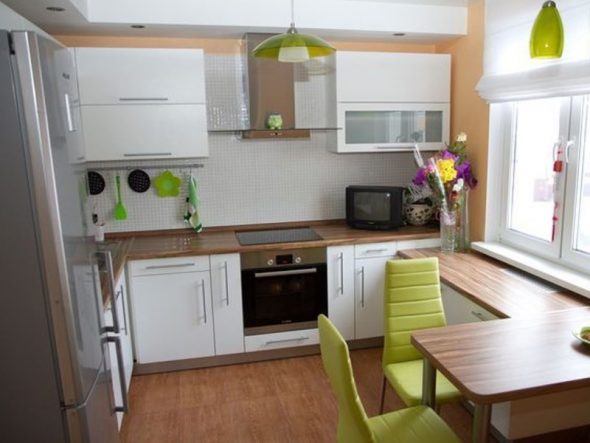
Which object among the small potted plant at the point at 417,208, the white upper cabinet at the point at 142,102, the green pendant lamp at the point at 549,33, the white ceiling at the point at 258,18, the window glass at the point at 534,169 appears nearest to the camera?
the green pendant lamp at the point at 549,33

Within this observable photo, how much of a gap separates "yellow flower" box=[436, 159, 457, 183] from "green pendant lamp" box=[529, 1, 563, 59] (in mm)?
1099

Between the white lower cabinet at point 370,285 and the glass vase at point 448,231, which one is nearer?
the glass vase at point 448,231

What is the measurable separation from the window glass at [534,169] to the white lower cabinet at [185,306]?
5.99 feet

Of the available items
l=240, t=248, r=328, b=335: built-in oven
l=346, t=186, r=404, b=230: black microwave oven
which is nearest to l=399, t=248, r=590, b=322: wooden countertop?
l=346, t=186, r=404, b=230: black microwave oven

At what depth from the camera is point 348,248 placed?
10.7ft

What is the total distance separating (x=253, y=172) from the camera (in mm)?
3574

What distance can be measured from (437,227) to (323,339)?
6.97 feet

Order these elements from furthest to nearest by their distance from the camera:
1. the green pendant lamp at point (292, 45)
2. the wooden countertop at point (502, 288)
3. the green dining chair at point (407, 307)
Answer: the green dining chair at point (407, 307) < the wooden countertop at point (502, 288) < the green pendant lamp at point (292, 45)

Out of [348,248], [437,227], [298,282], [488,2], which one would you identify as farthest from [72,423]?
[488,2]

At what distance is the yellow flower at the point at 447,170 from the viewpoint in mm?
2986

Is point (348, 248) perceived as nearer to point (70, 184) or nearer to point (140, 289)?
point (140, 289)

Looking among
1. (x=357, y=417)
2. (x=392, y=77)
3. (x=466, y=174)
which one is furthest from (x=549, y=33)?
(x=357, y=417)

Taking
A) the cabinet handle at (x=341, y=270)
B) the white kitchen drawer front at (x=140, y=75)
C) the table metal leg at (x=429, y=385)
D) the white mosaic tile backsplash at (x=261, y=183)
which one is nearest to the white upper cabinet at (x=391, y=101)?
the white mosaic tile backsplash at (x=261, y=183)

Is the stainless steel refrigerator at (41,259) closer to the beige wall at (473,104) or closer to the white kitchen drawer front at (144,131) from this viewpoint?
the white kitchen drawer front at (144,131)
